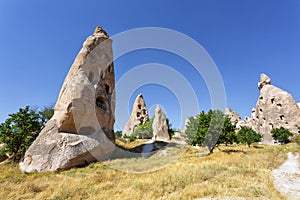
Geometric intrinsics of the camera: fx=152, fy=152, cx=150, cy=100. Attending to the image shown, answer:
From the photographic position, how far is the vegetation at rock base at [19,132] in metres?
15.8

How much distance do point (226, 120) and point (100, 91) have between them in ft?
52.7

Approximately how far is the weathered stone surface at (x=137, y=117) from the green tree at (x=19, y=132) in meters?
35.4

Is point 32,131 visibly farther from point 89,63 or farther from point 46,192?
point 46,192

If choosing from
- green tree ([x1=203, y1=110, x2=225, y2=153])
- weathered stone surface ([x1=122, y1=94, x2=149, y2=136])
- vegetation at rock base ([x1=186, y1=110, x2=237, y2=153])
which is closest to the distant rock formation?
vegetation at rock base ([x1=186, y1=110, x2=237, y2=153])

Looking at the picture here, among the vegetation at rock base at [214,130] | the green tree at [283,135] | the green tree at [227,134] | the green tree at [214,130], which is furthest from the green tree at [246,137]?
the green tree at [214,130]

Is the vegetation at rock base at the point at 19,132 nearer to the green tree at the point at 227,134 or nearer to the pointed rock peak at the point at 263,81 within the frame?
the green tree at the point at 227,134

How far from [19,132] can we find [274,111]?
5099 centimetres

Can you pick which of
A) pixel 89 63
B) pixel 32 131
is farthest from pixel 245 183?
pixel 32 131

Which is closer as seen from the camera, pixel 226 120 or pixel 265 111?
pixel 226 120

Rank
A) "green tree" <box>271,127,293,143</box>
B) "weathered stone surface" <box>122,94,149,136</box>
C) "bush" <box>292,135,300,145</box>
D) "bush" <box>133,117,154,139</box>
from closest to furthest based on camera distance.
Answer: "bush" <box>292,135,300,145</box>, "green tree" <box>271,127,293,143</box>, "bush" <box>133,117,154,139</box>, "weathered stone surface" <box>122,94,149,136</box>

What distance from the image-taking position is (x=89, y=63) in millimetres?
18562

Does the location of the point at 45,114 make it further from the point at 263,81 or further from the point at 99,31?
the point at 263,81

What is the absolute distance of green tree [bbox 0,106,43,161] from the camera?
51.9 ft

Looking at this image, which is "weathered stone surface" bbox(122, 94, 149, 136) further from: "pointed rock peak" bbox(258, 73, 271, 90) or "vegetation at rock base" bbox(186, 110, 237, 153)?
"pointed rock peak" bbox(258, 73, 271, 90)
